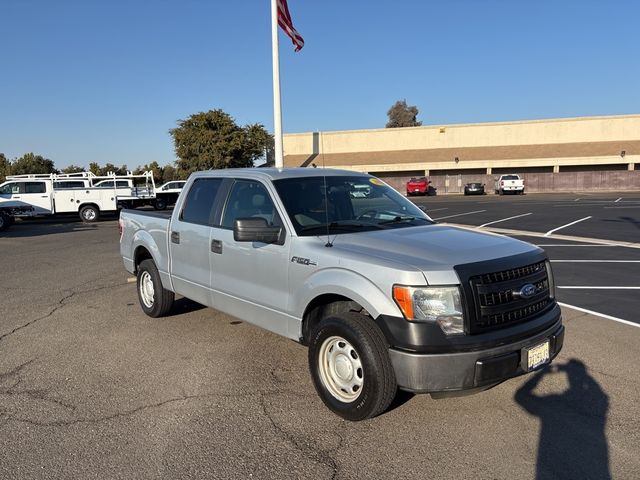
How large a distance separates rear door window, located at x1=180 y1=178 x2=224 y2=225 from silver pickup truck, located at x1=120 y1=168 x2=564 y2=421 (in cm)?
3

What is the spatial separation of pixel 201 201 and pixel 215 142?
43.4 meters

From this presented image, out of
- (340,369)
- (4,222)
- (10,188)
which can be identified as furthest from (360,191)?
(10,188)

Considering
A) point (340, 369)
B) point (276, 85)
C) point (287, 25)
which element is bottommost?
point (340, 369)

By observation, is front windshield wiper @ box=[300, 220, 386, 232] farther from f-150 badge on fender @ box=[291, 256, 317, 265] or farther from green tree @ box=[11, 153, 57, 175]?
green tree @ box=[11, 153, 57, 175]

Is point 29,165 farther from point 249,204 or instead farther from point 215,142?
point 249,204

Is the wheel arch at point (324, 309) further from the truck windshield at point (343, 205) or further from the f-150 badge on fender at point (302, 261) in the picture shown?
the truck windshield at point (343, 205)

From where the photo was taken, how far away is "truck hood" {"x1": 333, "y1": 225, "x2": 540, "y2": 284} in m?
3.35

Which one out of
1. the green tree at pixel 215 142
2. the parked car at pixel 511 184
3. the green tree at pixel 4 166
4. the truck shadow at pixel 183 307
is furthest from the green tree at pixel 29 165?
the truck shadow at pixel 183 307

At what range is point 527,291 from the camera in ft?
11.7

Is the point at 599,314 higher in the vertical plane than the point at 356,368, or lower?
lower

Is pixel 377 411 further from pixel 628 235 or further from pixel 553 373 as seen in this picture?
pixel 628 235

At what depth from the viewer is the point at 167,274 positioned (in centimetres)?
596

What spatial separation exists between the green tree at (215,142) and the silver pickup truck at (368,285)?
4220 cm

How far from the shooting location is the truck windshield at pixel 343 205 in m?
4.36
